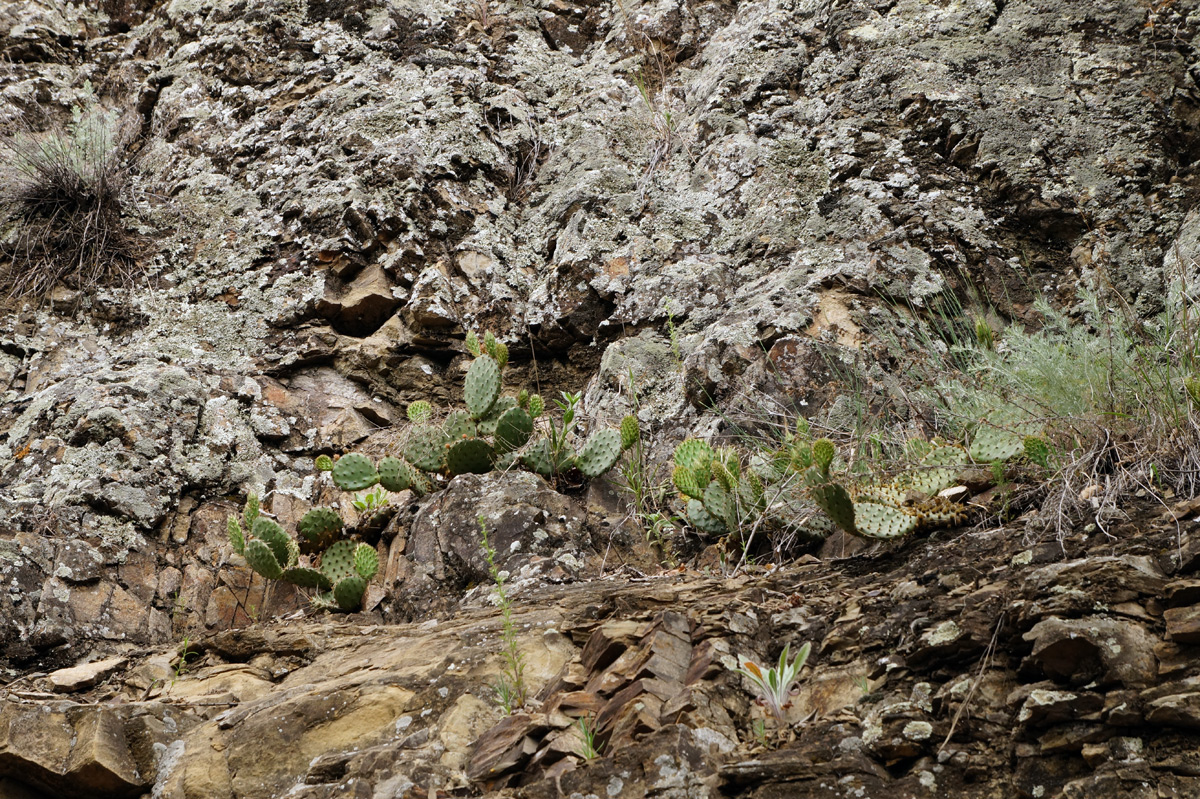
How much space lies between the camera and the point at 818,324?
3.74 m

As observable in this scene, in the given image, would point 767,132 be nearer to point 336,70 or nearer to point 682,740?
point 336,70

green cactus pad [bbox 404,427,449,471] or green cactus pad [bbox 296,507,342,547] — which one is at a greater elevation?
green cactus pad [bbox 404,427,449,471]

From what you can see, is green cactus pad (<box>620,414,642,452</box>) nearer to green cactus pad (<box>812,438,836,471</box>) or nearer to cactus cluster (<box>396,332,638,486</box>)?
cactus cluster (<box>396,332,638,486</box>)

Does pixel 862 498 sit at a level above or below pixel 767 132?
below

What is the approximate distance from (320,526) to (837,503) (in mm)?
2089

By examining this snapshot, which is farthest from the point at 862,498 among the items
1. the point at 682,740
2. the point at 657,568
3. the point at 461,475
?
the point at 461,475

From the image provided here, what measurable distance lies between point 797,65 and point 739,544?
2.98 metres

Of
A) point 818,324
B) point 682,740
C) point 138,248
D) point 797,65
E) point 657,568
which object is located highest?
point 797,65

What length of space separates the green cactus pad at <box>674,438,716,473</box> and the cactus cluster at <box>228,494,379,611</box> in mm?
1218

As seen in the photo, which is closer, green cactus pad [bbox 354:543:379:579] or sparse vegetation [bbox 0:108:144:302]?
green cactus pad [bbox 354:543:379:579]

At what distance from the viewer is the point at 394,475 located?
3.72m

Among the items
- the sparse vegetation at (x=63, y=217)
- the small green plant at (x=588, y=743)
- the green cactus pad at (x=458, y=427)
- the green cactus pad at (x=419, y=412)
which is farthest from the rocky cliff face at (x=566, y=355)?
the green cactus pad at (x=419, y=412)

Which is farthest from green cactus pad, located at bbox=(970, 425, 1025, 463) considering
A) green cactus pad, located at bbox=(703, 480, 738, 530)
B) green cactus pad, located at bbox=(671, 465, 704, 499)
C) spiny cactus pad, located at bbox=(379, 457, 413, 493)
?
Answer: spiny cactus pad, located at bbox=(379, 457, 413, 493)

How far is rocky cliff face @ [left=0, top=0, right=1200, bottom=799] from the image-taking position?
1887 mm
